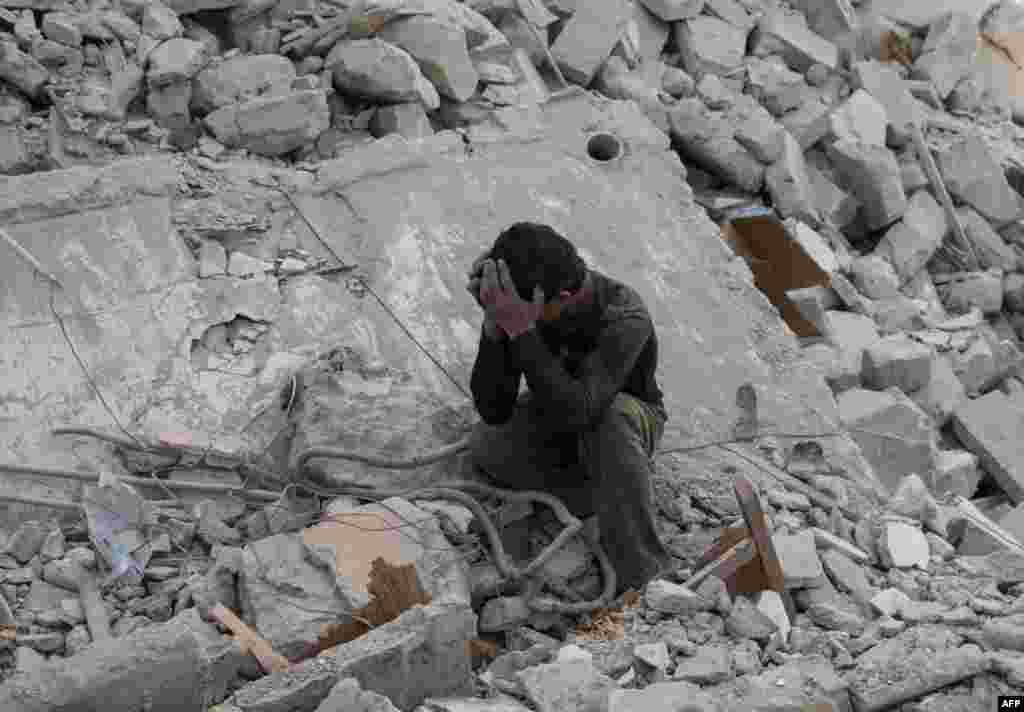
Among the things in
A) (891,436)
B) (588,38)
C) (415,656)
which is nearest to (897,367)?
(891,436)

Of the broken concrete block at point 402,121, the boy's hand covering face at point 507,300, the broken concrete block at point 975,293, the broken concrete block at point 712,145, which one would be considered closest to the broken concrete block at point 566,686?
the boy's hand covering face at point 507,300

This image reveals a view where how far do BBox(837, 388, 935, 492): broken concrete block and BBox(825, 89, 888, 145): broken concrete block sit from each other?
2.31 m

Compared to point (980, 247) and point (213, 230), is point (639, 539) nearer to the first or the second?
point (213, 230)

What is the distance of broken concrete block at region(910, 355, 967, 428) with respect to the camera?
342 inches

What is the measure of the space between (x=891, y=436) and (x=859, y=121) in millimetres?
2637

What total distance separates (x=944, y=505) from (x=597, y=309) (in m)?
2.34

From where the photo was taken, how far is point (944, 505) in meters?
7.43

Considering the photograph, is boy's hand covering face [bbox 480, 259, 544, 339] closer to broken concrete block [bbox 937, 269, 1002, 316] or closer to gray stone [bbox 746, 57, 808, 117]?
gray stone [bbox 746, 57, 808, 117]

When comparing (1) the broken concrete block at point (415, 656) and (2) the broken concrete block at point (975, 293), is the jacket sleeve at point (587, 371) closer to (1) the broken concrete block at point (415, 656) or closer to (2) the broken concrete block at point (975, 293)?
(1) the broken concrete block at point (415, 656)

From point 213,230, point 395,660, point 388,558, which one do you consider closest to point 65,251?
point 213,230

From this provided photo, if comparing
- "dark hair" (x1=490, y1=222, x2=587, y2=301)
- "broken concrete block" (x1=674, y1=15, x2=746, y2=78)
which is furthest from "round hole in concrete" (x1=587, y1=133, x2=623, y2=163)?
"dark hair" (x1=490, y1=222, x2=587, y2=301)

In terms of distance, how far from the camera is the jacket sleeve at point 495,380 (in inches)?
235

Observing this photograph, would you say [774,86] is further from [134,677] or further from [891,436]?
[134,677]

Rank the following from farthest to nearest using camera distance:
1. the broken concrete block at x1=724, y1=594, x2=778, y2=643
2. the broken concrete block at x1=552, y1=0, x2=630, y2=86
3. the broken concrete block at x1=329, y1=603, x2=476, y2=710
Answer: the broken concrete block at x1=552, y1=0, x2=630, y2=86 → the broken concrete block at x1=724, y1=594, x2=778, y2=643 → the broken concrete block at x1=329, y1=603, x2=476, y2=710
